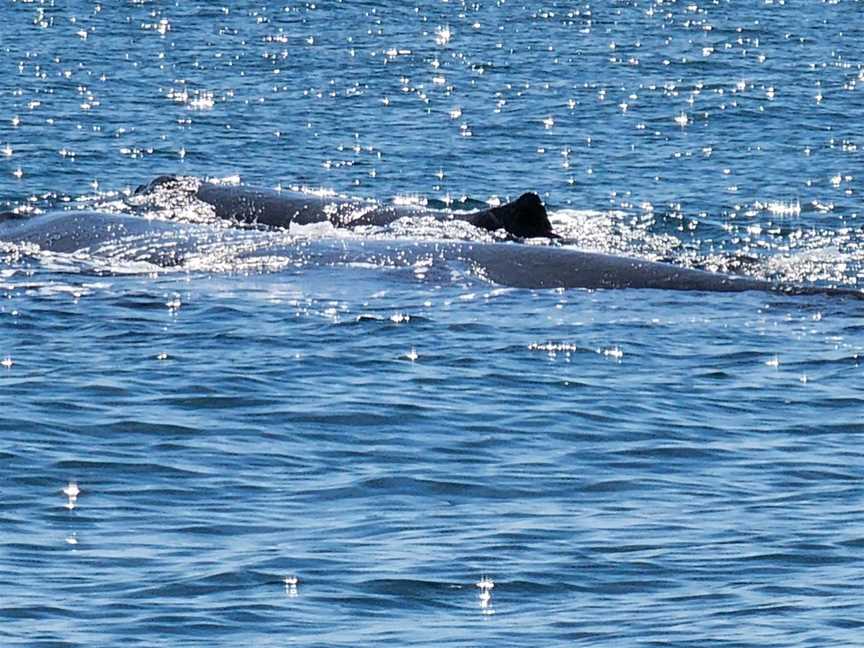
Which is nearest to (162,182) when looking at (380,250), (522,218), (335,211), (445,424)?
(335,211)

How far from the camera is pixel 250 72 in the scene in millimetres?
54562

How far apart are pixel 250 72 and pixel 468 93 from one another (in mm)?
6337

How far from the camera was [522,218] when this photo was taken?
29.3 metres

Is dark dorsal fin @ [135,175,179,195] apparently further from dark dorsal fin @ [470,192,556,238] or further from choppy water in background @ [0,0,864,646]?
dark dorsal fin @ [470,192,556,238]

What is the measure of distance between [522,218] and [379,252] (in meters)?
2.89

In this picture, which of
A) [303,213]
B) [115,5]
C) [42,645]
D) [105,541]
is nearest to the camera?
[42,645]

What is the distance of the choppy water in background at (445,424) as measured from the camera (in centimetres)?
1343

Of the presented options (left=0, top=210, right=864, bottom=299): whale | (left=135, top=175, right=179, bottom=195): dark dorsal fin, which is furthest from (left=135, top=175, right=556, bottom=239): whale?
(left=0, top=210, right=864, bottom=299): whale

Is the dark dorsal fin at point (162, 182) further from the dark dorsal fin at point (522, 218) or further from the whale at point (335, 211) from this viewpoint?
the dark dorsal fin at point (522, 218)

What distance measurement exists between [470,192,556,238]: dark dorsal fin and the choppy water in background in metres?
1.96

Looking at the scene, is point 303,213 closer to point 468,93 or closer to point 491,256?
point 491,256

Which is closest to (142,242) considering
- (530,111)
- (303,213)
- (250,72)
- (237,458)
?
(303,213)

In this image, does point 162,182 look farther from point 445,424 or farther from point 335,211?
point 445,424

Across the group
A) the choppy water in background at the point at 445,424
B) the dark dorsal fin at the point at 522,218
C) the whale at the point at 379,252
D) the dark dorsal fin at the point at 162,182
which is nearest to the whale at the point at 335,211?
the dark dorsal fin at the point at 522,218
